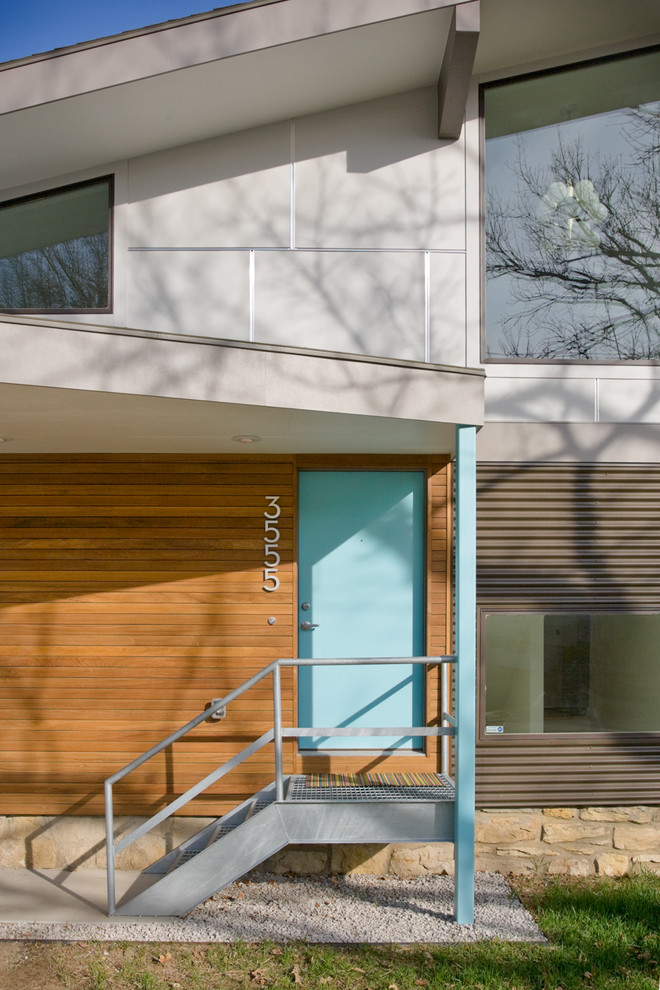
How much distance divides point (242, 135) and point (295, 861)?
5.00 meters

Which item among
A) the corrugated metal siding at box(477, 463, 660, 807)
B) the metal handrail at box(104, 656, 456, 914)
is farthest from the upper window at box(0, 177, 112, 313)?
the corrugated metal siding at box(477, 463, 660, 807)

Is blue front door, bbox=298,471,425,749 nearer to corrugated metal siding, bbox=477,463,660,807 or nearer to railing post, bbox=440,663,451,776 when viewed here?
railing post, bbox=440,663,451,776

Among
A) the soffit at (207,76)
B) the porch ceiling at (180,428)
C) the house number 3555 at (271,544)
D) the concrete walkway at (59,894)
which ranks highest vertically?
the soffit at (207,76)

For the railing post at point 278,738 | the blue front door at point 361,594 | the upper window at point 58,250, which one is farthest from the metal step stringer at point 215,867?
the upper window at point 58,250

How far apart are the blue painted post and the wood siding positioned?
93cm

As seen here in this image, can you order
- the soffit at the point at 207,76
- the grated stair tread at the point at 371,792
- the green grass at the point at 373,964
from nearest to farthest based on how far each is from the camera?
the green grass at the point at 373,964 < the grated stair tread at the point at 371,792 < the soffit at the point at 207,76

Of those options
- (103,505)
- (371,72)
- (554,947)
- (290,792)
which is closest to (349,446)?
(103,505)

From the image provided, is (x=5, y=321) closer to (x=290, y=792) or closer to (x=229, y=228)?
(x=229, y=228)

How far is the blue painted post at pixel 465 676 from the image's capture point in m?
4.12

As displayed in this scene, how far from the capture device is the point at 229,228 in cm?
529

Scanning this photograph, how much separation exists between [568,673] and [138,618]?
2.95 metres

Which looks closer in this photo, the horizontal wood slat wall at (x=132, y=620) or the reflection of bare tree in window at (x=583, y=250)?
the horizontal wood slat wall at (x=132, y=620)

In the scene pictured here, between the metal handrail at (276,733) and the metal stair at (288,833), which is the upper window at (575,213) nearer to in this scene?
the metal handrail at (276,733)

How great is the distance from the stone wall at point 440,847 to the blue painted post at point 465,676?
2.62 ft
